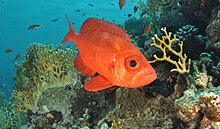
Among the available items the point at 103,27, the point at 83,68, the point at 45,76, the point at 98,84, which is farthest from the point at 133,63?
the point at 45,76

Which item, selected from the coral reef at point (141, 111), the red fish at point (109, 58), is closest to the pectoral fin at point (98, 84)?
the red fish at point (109, 58)

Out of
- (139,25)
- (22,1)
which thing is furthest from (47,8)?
(139,25)

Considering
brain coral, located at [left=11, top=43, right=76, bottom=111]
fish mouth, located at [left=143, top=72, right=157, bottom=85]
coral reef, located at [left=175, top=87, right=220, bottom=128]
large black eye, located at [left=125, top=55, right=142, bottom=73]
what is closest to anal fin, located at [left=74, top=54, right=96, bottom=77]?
large black eye, located at [left=125, top=55, right=142, bottom=73]

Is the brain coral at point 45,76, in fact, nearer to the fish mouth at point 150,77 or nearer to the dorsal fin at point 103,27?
the dorsal fin at point 103,27

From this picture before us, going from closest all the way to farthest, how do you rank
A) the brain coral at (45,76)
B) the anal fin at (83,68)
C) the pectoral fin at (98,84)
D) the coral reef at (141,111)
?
the pectoral fin at (98,84)
the anal fin at (83,68)
the coral reef at (141,111)
the brain coral at (45,76)

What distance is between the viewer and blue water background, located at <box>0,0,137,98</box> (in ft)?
184

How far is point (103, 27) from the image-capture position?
234cm

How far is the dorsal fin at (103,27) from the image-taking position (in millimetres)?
2246

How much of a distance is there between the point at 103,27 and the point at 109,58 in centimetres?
43

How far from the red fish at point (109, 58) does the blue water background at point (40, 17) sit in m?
37.1

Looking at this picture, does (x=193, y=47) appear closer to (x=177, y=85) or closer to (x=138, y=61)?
(x=177, y=85)

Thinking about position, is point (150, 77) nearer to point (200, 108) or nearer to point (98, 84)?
point (98, 84)

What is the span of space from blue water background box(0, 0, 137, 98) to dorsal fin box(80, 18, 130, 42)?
121 feet

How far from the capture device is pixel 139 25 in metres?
13.0
